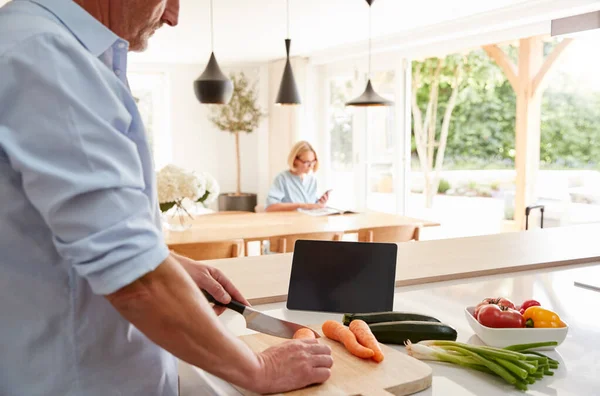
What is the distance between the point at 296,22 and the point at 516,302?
526cm

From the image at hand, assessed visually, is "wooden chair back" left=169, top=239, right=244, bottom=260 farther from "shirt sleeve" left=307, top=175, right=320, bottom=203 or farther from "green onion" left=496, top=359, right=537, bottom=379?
"green onion" left=496, top=359, right=537, bottom=379

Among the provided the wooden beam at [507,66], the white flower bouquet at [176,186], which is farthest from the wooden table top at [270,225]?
the wooden beam at [507,66]

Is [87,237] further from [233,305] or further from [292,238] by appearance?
[292,238]

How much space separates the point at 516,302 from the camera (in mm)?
1710

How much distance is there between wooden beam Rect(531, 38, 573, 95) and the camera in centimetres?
784

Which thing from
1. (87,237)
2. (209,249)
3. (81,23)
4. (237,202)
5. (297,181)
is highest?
(81,23)

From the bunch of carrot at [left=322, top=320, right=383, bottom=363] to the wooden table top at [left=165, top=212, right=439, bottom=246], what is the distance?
106 inches

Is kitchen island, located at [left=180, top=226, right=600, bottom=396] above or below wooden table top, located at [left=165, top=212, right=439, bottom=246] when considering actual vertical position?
above

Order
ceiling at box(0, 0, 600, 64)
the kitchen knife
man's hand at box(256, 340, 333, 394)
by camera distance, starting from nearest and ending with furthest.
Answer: man's hand at box(256, 340, 333, 394) < the kitchen knife < ceiling at box(0, 0, 600, 64)

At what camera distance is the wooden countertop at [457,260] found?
1.89 meters

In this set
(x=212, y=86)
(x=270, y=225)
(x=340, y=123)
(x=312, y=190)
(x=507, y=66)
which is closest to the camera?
(x=270, y=225)

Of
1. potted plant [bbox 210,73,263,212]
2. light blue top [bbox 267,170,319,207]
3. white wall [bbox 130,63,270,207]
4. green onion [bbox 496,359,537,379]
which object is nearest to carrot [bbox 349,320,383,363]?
green onion [bbox 496,359,537,379]

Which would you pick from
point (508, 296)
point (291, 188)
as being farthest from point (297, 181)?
point (508, 296)

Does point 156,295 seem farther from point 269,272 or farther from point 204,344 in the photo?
point 269,272
